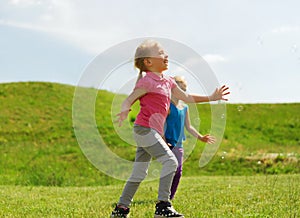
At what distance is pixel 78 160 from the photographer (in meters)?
22.9

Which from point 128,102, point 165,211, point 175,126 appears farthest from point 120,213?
point 175,126

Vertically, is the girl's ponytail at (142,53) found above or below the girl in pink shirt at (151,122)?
above

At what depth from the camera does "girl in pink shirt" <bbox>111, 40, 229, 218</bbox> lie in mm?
5754

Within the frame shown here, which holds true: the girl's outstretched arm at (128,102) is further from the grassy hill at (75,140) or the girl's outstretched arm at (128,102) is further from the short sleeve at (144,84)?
the grassy hill at (75,140)

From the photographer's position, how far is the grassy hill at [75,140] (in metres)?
20.8

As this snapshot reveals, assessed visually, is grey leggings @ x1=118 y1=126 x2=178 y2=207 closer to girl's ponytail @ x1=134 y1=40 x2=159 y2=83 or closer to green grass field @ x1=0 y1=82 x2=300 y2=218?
green grass field @ x1=0 y1=82 x2=300 y2=218

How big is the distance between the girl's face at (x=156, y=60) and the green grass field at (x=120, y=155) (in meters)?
1.75

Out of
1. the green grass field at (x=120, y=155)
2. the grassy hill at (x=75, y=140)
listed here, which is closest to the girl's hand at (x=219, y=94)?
the green grass field at (x=120, y=155)

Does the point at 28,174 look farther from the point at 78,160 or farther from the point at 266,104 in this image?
the point at 266,104

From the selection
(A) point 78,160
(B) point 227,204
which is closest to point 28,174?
(A) point 78,160

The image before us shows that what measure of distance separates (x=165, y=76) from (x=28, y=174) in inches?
590

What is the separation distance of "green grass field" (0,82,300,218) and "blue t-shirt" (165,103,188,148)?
1.07 meters

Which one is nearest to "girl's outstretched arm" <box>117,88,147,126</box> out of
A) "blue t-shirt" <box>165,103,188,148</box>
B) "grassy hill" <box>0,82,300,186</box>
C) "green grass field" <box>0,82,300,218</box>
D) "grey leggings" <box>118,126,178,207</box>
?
"grey leggings" <box>118,126,178,207</box>

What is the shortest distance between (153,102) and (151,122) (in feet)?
0.90
